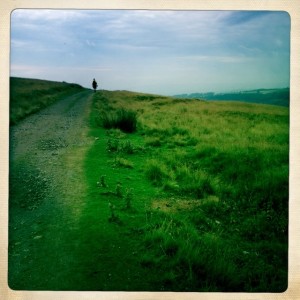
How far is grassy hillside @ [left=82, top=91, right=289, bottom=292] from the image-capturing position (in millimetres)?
2287

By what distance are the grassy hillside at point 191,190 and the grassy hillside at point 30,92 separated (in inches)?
14.1

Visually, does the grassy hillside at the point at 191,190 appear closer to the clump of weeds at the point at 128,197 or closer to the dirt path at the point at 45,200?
the clump of weeds at the point at 128,197

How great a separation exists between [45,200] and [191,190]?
4.21 ft

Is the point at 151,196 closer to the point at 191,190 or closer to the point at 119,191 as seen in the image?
the point at 119,191

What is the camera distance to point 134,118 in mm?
3719

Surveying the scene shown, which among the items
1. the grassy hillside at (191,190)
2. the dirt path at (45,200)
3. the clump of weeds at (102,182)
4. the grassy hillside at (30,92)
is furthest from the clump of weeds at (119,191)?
the grassy hillside at (30,92)

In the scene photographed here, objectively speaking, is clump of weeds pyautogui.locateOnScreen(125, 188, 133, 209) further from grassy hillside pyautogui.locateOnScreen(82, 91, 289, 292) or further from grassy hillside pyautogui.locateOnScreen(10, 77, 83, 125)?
grassy hillside pyautogui.locateOnScreen(10, 77, 83, 125)

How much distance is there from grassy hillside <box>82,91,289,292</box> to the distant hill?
0.08 meters

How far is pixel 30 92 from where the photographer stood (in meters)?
3.12

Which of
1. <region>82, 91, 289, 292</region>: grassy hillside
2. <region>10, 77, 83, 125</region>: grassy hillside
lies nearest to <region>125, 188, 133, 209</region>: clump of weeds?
<region>82, 91, 289, 292</region>: grassy hillside

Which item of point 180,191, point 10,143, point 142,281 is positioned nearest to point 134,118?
point 180,191

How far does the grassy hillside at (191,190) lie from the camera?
2.29 metres

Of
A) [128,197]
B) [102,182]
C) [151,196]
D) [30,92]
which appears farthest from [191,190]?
[30,92]

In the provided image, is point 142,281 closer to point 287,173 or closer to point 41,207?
point 41,207
